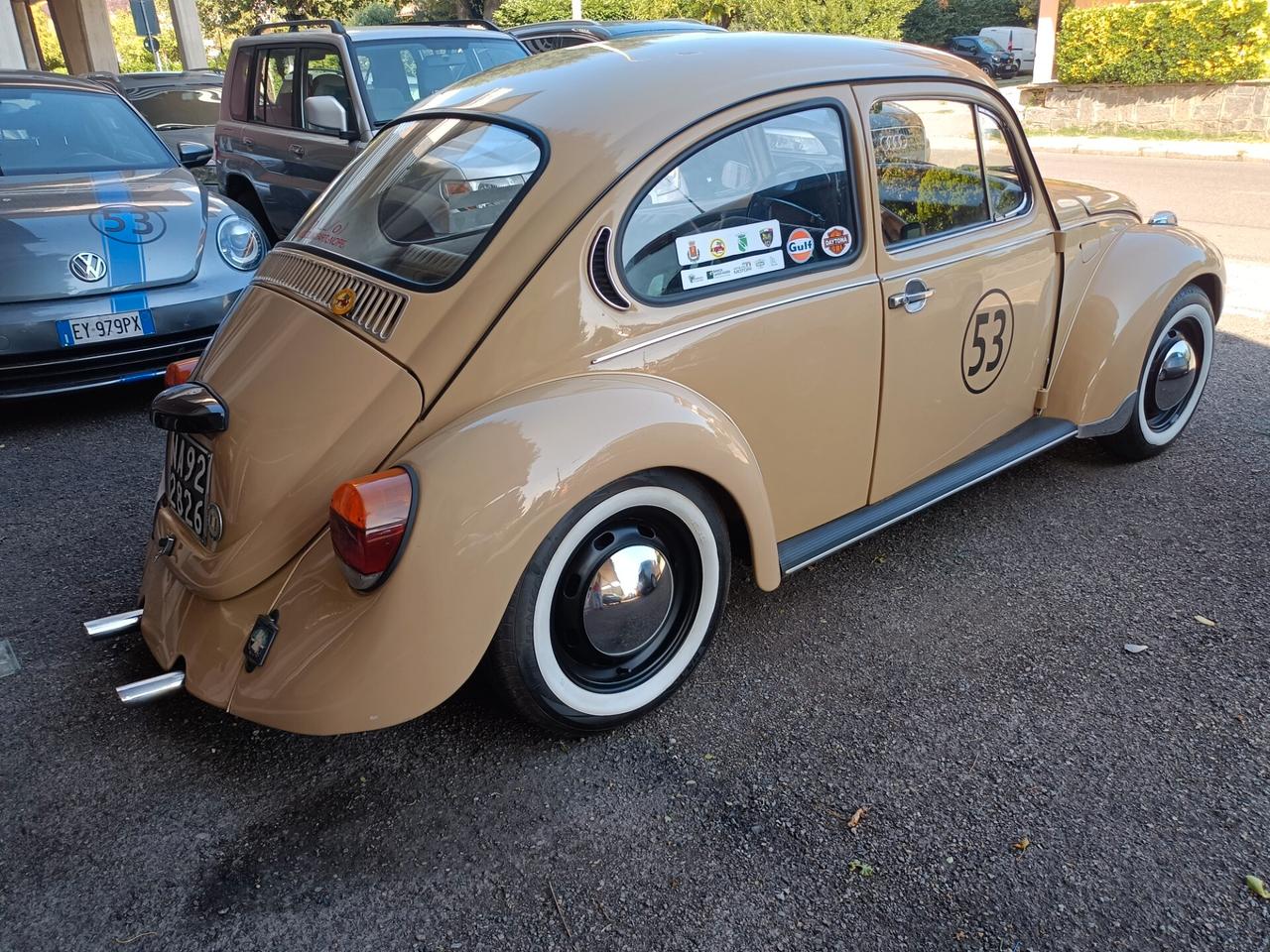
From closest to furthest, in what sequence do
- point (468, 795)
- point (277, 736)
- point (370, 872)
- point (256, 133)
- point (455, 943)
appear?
point (455, 943), point (370, 872), point (468, 795), point (277, 736), point (256, 133)

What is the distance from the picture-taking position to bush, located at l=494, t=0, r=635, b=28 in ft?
80.1

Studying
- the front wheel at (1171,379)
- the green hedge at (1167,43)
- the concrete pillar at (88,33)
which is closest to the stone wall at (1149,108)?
the green hedge at (1167,43)

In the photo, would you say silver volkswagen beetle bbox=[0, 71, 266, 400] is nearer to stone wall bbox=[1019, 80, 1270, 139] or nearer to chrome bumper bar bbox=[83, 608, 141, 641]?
chrome bumper bar bbox=[83, 608, 141, 641]

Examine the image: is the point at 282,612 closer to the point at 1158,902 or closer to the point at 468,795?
the point at 468,795

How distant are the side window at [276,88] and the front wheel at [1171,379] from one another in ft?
19.7

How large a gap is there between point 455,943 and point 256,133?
6966mm

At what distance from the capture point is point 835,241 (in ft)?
9.35

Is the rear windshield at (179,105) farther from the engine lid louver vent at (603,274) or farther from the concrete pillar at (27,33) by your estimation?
the concrete pillar at (27,33)

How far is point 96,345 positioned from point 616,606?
348 centimetres

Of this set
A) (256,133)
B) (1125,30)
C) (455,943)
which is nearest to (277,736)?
(455,943)

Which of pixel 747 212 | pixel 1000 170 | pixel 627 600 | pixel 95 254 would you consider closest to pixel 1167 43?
pixel 1000 170

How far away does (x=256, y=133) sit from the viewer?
7.38 metres

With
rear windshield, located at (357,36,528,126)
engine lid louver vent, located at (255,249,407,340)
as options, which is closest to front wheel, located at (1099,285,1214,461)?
engine lid louver vent, located at (255,249,407,340)

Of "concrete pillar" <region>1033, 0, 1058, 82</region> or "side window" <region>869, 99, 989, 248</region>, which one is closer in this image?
"side window" <region>869, 99, 989, 248</region>
